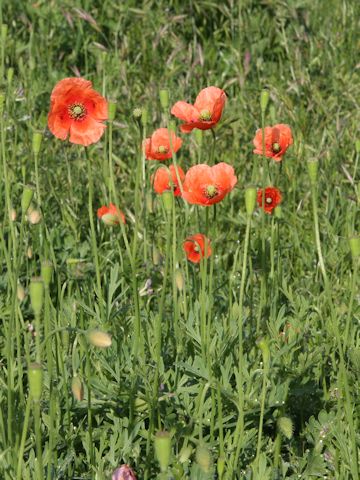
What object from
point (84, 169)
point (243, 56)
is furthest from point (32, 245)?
point (243, 56)

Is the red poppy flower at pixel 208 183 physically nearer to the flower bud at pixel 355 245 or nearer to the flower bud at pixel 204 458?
the flower bud at pixel 355 245

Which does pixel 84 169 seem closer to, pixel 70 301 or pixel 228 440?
pixel 70 301

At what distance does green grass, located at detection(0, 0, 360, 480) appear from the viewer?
2338 mm

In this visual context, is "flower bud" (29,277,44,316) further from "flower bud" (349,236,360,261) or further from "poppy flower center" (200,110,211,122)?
"poppy flower center" (200,110,211,122)

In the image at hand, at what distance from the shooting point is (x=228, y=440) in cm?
239

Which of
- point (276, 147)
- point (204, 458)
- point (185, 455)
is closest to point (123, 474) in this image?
point (185, 455)

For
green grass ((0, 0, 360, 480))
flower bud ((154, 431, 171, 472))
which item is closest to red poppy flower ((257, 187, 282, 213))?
green grass ((0, 0, 360, 480))

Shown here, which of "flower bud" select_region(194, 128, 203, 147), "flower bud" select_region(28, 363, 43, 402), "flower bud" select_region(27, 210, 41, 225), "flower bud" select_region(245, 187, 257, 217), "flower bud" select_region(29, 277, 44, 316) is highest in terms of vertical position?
"flower bud" select_region(194, 128, 203, 147)

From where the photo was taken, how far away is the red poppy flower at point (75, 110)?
2.65 metres

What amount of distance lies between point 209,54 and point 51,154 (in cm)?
109

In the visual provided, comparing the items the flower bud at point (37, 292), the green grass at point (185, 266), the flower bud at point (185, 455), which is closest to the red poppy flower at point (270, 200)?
the green grass at point (185, 266)

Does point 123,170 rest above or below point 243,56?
below

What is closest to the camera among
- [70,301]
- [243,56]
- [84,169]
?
[70,301]

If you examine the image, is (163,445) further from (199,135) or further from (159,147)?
(159,147)
